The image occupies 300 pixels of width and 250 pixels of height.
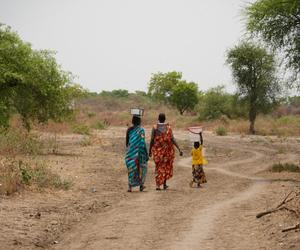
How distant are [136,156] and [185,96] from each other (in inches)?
3223

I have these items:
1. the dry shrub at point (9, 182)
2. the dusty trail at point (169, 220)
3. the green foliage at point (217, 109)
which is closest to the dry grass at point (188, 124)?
the green foliage at point (217, 109)

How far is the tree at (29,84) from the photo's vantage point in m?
23.9

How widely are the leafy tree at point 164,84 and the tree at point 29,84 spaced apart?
255ft

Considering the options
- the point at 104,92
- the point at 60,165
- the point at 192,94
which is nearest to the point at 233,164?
the point at 60,165

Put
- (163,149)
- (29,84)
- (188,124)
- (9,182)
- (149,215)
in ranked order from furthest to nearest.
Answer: (188,124), (29,84), (163,149), (9,182), (149,215)

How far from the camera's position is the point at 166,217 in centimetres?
1030

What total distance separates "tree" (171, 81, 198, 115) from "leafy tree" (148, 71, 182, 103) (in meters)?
6.22

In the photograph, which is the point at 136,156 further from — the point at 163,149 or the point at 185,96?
the point at 185,96

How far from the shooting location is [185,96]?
95.6 metres

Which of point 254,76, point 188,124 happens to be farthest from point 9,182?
point 188,124

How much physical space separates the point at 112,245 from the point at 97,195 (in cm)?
546

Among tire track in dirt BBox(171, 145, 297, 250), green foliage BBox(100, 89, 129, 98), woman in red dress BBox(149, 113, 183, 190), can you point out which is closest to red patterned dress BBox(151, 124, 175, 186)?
woman in red dress BBox(149, 113, 183, 190)

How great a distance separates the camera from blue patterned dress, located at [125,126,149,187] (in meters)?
14.2

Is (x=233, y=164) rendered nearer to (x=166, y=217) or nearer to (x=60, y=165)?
(x=60, y=165)
